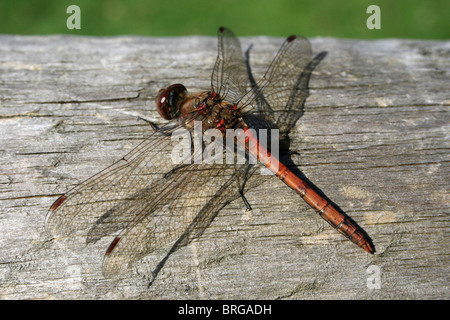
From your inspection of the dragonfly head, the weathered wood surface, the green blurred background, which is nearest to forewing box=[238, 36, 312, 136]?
the weathered wood surface

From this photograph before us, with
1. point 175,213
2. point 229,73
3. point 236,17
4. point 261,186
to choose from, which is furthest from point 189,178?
point 236,17

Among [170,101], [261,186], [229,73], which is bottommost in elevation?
[261,186]

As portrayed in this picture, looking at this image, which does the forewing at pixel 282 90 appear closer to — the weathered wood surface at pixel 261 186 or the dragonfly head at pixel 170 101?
the weathered wood surface at pixel 261 186

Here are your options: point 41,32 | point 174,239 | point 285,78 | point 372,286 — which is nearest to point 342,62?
point 285,78

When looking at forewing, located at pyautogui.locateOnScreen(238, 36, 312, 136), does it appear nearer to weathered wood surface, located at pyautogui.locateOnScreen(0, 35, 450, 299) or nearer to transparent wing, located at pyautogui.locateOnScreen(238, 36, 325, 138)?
transparent wing, located at pyautogui.locateOnScreen(238, 36, 325, 138)

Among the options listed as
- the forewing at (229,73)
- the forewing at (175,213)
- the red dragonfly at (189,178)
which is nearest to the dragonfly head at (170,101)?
the red dragonfly at (189,178)

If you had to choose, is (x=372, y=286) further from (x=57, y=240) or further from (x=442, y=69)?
(x=442, y=69)

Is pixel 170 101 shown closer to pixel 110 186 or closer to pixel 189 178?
pixel 189 178
